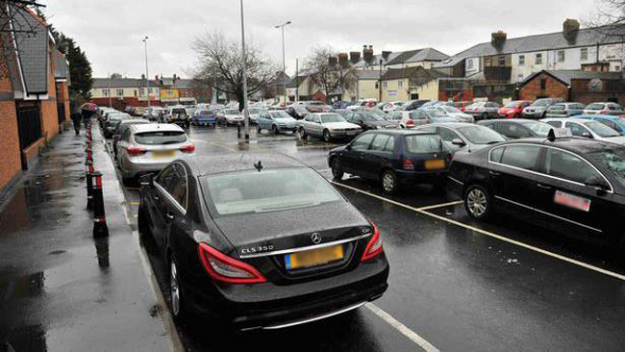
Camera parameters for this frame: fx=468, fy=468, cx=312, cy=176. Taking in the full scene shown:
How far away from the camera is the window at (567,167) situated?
655cm

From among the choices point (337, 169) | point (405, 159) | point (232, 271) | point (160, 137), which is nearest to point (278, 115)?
point (337, 169)

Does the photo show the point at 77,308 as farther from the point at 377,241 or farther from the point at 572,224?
the point at 572,224

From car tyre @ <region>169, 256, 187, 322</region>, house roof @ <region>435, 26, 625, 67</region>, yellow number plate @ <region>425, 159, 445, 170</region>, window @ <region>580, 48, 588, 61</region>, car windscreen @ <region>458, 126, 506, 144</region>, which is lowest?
car tyre @ <region>169, 256, 187, 322</region>

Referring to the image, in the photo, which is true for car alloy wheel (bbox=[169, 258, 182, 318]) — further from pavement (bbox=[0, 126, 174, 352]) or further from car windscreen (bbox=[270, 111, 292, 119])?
car windscreen (bbox=[270, 111, 292, 119])

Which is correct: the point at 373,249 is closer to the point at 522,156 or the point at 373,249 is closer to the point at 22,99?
the point at 522,156

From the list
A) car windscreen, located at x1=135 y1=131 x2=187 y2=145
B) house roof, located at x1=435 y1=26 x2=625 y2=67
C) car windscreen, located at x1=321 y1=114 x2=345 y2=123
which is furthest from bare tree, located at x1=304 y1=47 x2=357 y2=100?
car windscreen, located at x1=135 y1=131 x2=187 y2=145

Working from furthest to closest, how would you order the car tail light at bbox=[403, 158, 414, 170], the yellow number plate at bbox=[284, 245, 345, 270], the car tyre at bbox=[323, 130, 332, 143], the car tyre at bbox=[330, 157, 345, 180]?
the car tyre at bbox=[323, 130, 332, 143] < the car tyre at bbox=[330, 157, 345, 180] < the car tail light at bbox=[403, 158, 414, 170] < the yellow number plate at bbox=[284, 245, 345, 270]

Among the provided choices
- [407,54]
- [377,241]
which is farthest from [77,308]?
[407,54]

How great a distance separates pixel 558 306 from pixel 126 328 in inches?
175

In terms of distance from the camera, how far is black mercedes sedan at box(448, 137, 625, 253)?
241 inches

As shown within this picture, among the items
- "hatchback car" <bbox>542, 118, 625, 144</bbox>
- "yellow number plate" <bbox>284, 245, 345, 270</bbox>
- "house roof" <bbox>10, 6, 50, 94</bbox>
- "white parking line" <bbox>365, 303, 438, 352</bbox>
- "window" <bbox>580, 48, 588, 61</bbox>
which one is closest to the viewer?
"yellow number plate" <bbox>284, 245, 345, 270</bbox>

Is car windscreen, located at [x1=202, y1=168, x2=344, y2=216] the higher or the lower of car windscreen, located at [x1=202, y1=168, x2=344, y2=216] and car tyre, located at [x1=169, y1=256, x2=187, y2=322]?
the higher

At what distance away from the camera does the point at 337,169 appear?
1305 centimetres

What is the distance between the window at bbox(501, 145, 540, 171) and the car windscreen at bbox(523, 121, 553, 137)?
7.74 metres
